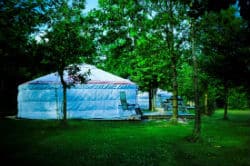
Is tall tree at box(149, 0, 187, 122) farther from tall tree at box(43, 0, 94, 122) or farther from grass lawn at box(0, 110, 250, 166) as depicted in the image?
grass lawn at box(0, 110, 250, 166)

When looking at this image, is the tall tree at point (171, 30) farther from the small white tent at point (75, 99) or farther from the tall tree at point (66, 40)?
the small white tent at point (75, 99)

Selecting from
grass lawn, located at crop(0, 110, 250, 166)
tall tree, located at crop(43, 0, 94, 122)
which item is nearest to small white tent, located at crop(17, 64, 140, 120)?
tall tree, located at crop(43, 0, 94, 122)

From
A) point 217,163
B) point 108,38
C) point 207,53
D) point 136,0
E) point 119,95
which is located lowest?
point 217,163

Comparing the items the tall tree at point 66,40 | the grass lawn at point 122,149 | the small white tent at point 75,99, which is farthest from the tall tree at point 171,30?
the small white tent at point 75,99

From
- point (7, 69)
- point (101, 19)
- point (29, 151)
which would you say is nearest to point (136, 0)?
point (101, 19)

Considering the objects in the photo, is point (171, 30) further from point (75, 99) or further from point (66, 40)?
point (75, 99)

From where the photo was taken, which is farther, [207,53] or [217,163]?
[207,53]

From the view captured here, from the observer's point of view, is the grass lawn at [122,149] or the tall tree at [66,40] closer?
the grass lawn at [122,149]

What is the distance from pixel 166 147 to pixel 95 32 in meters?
7.43

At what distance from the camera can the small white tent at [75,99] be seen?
1891 centimetres

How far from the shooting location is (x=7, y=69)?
24531 mm

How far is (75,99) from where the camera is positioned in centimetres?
1916

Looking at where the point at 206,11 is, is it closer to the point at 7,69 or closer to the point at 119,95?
the point at 119,95

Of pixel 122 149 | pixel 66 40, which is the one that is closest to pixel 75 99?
pixel 66 40
